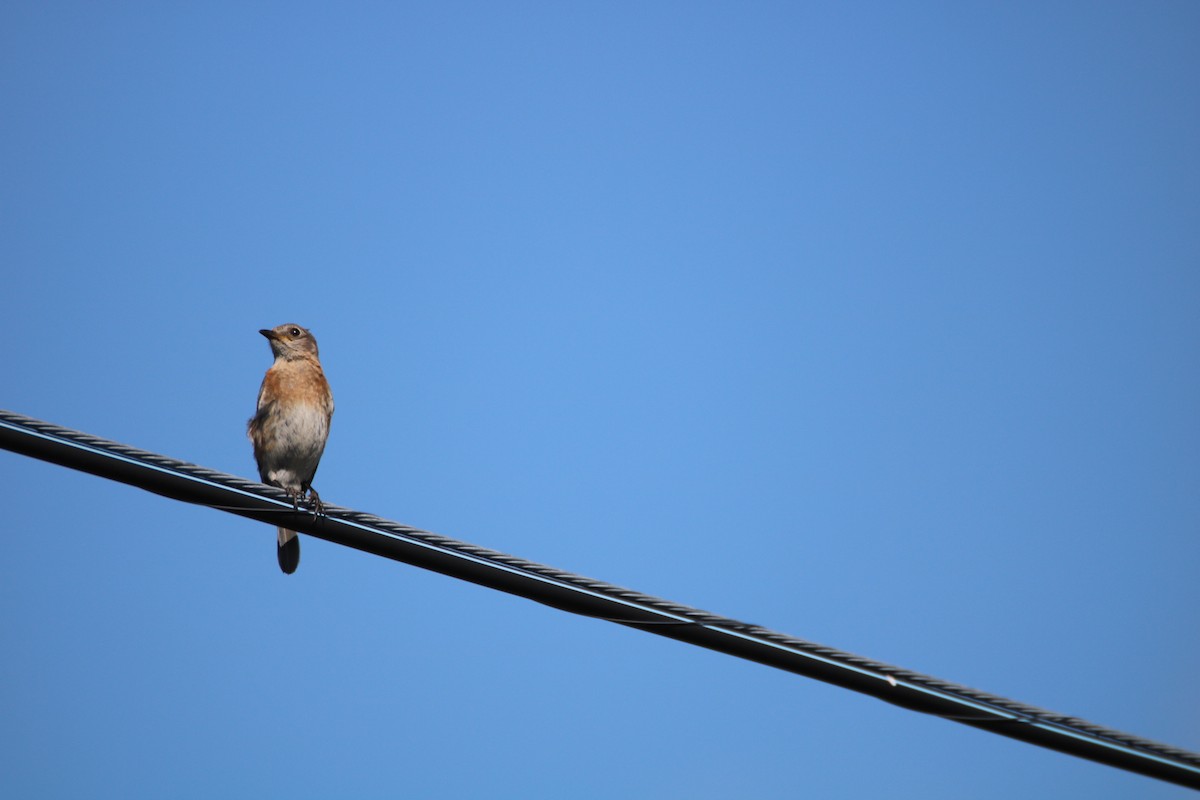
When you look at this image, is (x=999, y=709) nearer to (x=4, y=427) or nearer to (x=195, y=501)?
(x=195, y=501)

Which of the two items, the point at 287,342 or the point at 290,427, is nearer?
the point at 290,427

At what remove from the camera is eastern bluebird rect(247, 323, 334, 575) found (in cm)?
968

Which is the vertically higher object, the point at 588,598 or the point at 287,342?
the point at 287,342

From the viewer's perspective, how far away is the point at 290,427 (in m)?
9.66

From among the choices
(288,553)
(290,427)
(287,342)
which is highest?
(287,342)

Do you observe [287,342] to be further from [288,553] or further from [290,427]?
[288,553]

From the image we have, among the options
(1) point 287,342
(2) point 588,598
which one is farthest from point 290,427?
(2) point 588,598

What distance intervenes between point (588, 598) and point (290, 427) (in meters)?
5.35

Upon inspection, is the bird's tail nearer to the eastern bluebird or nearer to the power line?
the eastern bluebird

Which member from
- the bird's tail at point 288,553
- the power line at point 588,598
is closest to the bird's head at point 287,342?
the bird's tail at point 288,553

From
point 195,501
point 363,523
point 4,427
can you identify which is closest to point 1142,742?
point 363,523

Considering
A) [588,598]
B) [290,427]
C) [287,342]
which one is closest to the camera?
[588,598]

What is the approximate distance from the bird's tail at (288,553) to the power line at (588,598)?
465 centimetres

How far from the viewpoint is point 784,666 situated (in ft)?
16.2
